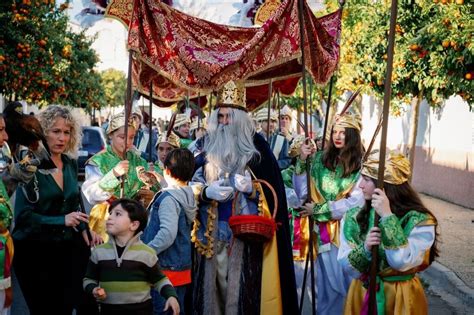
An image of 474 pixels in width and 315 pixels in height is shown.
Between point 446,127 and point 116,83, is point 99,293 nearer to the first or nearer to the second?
point 446,127

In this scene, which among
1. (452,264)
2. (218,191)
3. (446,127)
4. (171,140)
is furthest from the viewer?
(446,127)

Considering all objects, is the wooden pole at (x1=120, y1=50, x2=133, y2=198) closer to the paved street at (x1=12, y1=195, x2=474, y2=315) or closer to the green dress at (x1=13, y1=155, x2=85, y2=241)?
the green dress at (x1=13, y1=155, x2=85, y2=241)

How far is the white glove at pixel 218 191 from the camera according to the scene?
247 inches

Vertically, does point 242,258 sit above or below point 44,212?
below

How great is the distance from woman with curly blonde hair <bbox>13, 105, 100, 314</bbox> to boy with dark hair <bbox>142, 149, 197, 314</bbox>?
46 centimetres

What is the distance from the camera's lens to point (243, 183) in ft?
20.9

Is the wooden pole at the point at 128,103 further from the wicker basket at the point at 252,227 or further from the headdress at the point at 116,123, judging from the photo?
the wicker basket at the point at 252,227

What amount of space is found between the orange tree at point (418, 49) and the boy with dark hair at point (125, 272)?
12.4 feet

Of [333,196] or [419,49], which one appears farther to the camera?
[419,49]

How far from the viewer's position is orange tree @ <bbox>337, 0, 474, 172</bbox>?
8.02 meters

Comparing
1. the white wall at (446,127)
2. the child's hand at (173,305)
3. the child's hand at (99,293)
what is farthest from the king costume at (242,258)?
the white wall at (446,127)

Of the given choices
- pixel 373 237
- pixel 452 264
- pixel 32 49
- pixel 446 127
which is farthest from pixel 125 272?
pixel 446 127

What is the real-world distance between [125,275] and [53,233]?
108 cm

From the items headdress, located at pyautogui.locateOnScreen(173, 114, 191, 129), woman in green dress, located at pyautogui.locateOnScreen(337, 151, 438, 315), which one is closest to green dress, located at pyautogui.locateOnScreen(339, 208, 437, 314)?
woman in green dress, located at pyautogui.locateOnScreen(337, 151, 438, 315)
